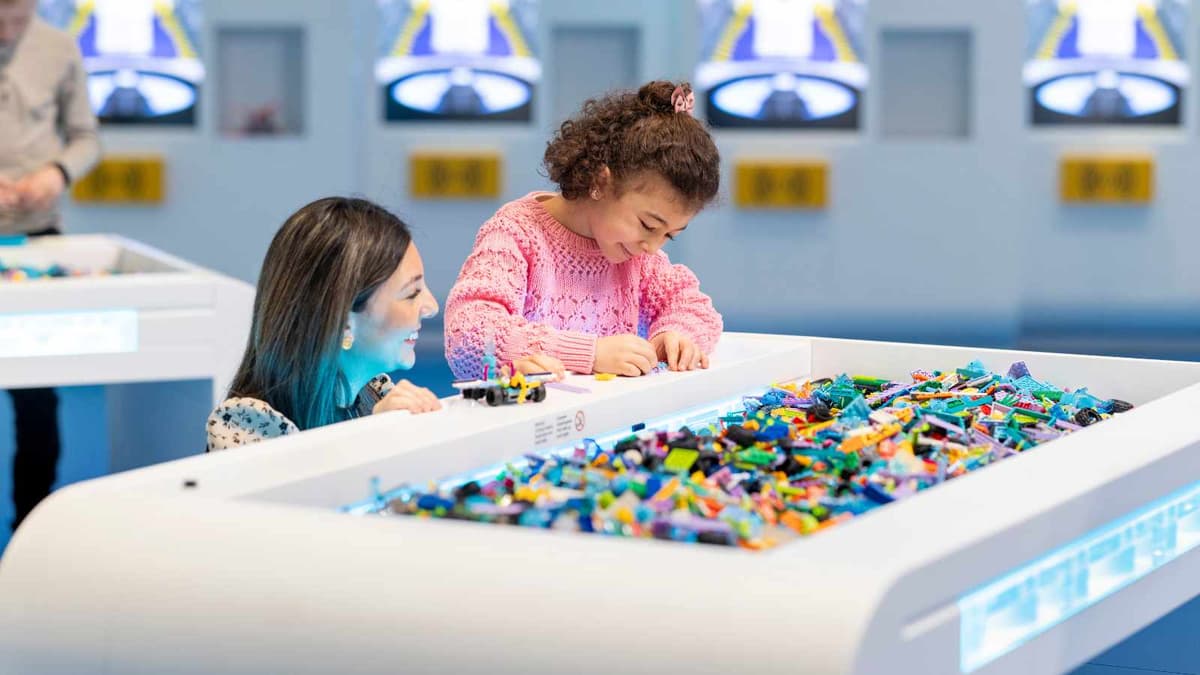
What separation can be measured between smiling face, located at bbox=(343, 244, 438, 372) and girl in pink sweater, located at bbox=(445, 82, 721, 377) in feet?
0.73

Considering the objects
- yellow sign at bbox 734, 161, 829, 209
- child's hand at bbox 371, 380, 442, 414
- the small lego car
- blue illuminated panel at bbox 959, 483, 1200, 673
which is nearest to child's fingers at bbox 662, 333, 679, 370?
the small lego car

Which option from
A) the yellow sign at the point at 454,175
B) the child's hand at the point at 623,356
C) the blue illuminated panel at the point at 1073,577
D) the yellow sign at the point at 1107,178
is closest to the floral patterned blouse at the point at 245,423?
the child's hand at the point at 623,356

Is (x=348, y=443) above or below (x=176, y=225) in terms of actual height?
below

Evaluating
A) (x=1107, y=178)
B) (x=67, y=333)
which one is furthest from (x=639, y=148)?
(x=1107, y=178)

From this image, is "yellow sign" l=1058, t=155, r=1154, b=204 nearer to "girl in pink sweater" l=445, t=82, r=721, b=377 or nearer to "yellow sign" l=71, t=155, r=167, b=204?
"yellow sign" l=71, t=155, r=167, b=204

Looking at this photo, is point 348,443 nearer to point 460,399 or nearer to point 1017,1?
point 460,399

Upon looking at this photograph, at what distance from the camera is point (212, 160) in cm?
646

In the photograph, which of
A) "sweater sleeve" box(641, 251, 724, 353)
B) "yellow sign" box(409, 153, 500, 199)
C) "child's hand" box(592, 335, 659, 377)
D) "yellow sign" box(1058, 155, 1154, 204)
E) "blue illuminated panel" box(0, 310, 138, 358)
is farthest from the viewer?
"yellow sign" box(1058, 155, 1154, 204)

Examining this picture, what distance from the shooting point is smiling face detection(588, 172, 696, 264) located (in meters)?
2.61

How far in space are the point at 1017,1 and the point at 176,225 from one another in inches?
141

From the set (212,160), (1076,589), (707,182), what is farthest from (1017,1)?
(1076,589)

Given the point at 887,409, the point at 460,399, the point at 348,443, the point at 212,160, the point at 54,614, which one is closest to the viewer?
the point at 54,614

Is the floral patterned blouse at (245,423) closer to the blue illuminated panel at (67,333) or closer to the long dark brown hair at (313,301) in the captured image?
the long dark brown hair at (313,301)

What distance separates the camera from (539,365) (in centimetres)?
235
